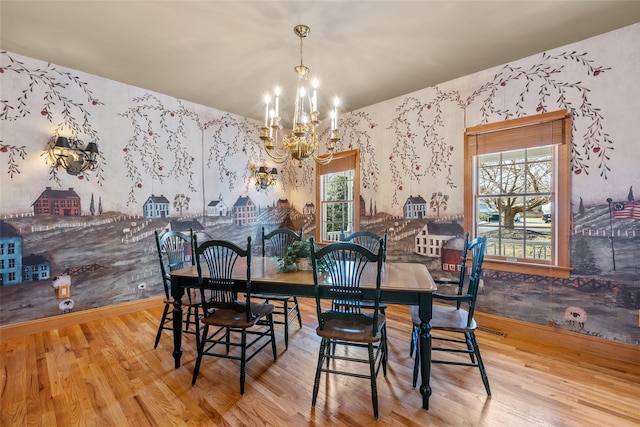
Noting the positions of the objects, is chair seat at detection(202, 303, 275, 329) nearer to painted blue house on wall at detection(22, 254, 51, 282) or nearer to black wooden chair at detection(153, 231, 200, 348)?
black wooden chair at detection(153, 231, 200, 348)

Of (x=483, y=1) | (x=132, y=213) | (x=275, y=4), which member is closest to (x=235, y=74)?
(x=275, y=4)

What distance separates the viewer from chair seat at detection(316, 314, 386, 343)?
1796mm

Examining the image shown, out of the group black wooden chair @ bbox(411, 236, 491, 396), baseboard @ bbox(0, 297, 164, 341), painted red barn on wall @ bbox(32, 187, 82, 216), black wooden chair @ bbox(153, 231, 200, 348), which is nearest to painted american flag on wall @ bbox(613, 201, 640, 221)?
black wooden chair @ bbox(411, 236, 491, 396)

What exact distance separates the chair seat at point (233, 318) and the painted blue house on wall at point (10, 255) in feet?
7.51

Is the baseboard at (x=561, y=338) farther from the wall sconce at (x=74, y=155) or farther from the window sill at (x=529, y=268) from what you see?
the wall sconce at (x=74, y=155)

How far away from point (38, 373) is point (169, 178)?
2.45 meters

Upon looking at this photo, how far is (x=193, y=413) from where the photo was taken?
5.88ft

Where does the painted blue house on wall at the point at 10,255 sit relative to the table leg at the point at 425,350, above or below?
above

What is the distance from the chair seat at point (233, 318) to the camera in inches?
81.6

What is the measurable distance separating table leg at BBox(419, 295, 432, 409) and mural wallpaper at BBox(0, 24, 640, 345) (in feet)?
5.58

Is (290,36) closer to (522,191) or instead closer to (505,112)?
(505,112)

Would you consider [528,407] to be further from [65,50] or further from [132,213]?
[65,50]

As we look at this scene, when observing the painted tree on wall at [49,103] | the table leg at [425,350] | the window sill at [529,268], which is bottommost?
the table leg at [425,350]

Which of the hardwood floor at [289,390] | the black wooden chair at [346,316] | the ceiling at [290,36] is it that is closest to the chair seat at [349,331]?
the black wooden chair at [346,316]
